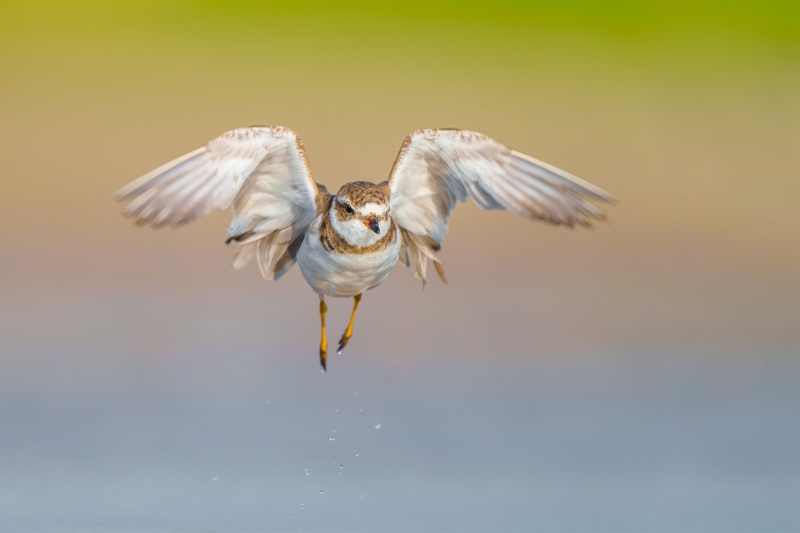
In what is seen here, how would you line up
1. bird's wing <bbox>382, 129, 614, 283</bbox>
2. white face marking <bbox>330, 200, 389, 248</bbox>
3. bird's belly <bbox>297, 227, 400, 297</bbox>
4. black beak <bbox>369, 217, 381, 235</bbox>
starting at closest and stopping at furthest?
black beak <bbox>369, 217, 381, 235</bbox> < white face marking <bbox>330, 200, 389, 248</bbox> < bird's belly <bbox>297, 227, 400, 297</bbox> < bird's wing <bbox>382, 129, 614, 283</bbox>

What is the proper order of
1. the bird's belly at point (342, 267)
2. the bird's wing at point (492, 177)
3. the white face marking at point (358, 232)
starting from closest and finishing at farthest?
the white face marking at point (358, 232) → the bird's belly at point (342, 267) → the bird's wing at point (492, 177)

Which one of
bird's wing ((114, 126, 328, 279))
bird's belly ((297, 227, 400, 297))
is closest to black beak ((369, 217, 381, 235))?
bird's belly ((297, 227, 400, 297))

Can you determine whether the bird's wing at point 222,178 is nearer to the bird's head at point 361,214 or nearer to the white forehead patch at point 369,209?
the bird's head at point 361,214

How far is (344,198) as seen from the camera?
7961mm

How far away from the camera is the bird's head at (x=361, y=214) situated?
792 centimetres

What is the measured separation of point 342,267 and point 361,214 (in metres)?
0.38

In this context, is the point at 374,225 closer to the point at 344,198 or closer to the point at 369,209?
the point at 369,209

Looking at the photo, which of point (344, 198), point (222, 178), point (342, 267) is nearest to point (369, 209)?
point (344, 198)

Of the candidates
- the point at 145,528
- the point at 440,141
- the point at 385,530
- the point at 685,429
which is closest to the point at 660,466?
the point at 685,429

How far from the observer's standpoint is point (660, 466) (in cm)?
941

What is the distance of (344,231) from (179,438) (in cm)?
243

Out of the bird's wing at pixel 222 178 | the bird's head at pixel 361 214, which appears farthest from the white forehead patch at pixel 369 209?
the bird's wing at pixel 222 178

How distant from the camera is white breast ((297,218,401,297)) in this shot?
8.08m

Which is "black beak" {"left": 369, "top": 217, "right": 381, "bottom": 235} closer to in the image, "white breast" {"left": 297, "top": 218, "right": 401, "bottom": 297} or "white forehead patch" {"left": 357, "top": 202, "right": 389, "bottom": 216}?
"white forehead patch" {"left": 357, "top": 202, "right": 389, "bottom": 216}
